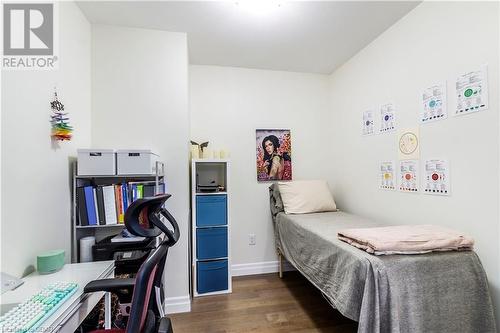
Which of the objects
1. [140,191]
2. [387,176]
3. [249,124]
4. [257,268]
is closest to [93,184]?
[140,191]

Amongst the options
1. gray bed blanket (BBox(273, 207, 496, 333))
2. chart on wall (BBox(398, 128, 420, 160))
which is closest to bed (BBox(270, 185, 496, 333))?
gray bed blanket (BBox(273, 207, 496, 333))

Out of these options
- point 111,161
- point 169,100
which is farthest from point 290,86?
point 111,161

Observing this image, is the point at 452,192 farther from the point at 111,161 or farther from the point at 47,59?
the point at 47,59

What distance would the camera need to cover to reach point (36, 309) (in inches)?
37.2

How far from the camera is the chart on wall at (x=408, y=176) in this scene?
2.02m

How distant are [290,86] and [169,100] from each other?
5.48 ft

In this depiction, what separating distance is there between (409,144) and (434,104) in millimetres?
368

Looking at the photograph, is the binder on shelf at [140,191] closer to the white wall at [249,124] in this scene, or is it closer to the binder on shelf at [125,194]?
the binder on shelf at [125,194]

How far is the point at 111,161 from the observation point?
180 centimetres

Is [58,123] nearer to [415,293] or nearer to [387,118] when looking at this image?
[415,293]

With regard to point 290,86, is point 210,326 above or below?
below

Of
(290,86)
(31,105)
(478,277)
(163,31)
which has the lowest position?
(478,277)

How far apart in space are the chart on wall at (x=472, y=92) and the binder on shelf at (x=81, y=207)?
277 centimetres

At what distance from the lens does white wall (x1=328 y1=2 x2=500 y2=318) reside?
151cm
